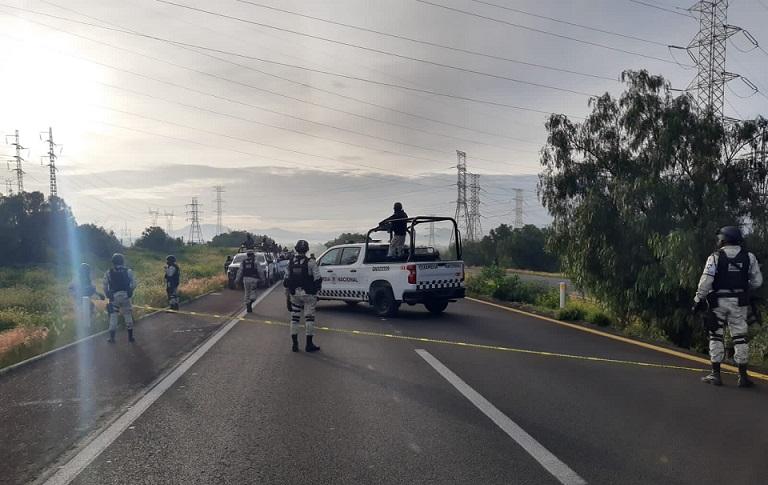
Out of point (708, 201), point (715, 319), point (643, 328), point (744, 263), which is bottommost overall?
point (643, 328)

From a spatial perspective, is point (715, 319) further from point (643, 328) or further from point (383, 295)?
point (383, 295)

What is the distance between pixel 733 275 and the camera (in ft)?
25.6

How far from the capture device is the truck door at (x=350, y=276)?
17234mm

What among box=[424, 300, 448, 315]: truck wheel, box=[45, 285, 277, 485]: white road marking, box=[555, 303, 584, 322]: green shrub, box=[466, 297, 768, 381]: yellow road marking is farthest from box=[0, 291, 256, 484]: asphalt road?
box=[555, 303, 584, 322]: green shrub

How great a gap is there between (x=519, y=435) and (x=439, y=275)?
10.4 m

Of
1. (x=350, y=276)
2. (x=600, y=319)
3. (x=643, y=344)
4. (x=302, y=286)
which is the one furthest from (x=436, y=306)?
(x=302, y=286)

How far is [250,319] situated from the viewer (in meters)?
16.2

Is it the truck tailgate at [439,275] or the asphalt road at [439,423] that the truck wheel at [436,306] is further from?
the asphalt road at [439,423]

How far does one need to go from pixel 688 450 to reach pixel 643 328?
30.2 ft

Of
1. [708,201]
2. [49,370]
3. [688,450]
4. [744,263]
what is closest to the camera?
[688,450]

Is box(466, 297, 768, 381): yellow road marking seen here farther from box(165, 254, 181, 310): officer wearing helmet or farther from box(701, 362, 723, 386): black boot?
box(165, 254, 181, 310): officer wearing helmet

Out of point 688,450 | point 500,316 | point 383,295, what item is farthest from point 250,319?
point 688,450

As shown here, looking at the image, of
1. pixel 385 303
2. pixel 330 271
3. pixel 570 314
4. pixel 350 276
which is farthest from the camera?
pixel 330 271

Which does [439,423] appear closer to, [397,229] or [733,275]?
[733,275]
